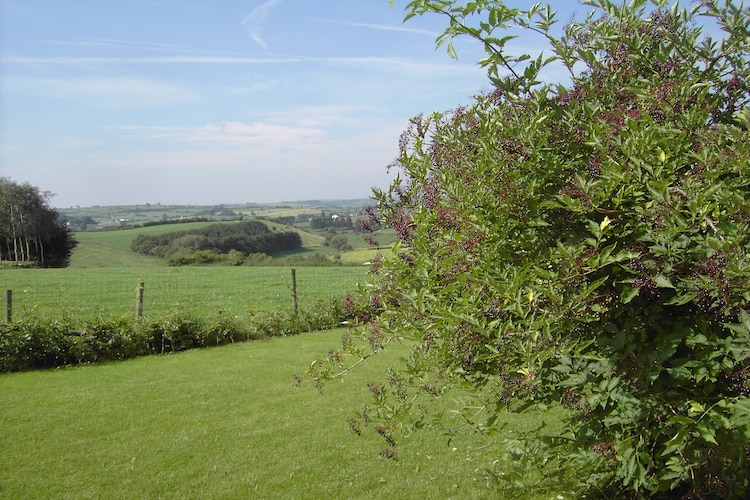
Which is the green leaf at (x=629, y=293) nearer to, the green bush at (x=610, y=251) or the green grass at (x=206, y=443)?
the green bush at (x=610, y=251)

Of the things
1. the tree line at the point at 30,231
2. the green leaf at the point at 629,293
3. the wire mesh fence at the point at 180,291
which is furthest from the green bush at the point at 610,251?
the tree line at the point at 30,231

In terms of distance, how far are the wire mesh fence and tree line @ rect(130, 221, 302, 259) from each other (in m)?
18.1

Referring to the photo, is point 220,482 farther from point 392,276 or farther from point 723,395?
point 723,395

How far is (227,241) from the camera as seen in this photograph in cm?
5572

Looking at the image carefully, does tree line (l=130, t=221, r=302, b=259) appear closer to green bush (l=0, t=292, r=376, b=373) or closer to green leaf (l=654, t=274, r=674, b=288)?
green bush (l=0, t=292, r=376, b=373)

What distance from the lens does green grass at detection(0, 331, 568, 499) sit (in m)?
5.54

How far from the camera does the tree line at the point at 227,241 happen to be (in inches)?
2141

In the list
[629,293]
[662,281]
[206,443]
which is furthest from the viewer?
[206,443]

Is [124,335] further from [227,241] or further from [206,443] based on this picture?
[227,241]

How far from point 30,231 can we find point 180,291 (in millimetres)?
35282

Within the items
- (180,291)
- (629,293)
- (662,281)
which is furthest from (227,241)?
(662,281)

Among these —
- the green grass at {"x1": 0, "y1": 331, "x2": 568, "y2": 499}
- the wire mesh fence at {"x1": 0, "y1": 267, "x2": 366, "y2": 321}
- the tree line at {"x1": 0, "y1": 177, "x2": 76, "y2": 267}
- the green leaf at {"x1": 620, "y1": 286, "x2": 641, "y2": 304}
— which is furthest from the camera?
the tree line at {"x1": 0, "y1": 177, "x2": 76, "y2": 267}

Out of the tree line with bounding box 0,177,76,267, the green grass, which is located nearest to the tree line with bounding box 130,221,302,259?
the tree line with bounding box 0,177,76,267

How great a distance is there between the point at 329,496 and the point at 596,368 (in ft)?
12.2
